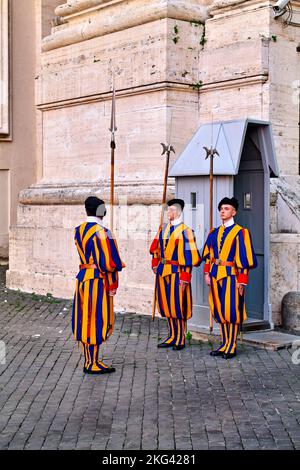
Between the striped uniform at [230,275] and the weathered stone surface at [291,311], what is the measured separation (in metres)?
1.37

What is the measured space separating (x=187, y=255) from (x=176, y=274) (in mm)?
250

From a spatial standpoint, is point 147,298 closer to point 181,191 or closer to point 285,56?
point 181,191

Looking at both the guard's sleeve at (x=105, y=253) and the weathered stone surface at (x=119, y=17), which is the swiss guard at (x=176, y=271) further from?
the weathered stone surface at (x=119, y=17)

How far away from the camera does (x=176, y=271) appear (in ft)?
28.3

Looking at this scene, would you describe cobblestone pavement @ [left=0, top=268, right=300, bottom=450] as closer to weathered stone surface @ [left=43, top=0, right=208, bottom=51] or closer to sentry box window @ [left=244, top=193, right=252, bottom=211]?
sentry box window @ [left=244, top=193, right=252, bottom=211]

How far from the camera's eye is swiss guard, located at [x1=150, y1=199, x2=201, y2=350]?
8.56 m

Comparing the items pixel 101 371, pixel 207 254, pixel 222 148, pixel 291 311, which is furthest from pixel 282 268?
pixel 101 371

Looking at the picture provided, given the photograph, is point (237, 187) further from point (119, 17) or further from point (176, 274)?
point (119, 17)

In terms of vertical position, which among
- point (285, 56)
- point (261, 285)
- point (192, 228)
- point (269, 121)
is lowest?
point (261, 285)
